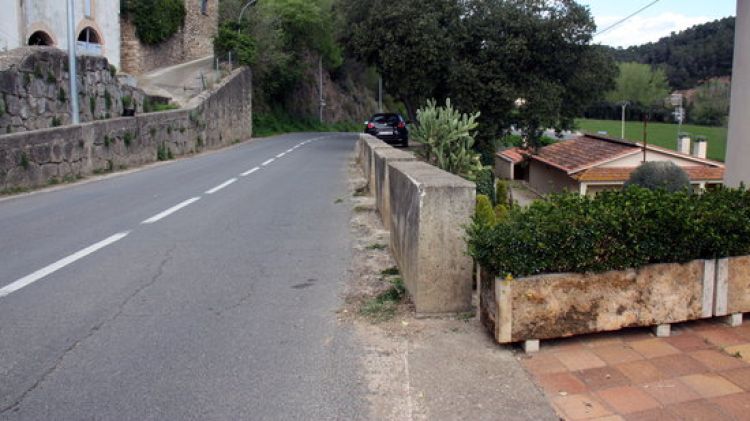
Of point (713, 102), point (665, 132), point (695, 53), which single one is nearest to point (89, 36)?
point (713, 102)

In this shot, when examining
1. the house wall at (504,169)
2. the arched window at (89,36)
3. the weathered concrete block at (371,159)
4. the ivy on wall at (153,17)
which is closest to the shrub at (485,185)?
the weathered concrete block at (371,159)

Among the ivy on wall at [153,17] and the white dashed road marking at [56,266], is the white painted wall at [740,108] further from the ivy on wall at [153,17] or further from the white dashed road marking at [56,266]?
the ivy on wall at [153,17]

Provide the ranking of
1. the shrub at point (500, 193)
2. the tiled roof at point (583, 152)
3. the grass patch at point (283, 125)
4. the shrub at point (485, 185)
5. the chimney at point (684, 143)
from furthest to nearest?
the chimney at point (684, 143) → the grass patch at point (283, 125) → the tiled roof at point (583, 152) → the shrub at point (500, 193) → the shrub at point (485, 185)

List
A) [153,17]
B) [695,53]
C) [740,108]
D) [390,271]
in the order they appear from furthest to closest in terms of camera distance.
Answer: [695,53], [153,17], [740,108], [390,271]

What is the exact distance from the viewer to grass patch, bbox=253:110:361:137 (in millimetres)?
46809

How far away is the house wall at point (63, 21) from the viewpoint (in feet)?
85.0

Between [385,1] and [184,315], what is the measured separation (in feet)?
92.9

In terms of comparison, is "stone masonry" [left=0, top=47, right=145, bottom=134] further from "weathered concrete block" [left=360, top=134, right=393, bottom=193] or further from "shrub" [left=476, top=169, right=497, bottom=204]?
"shrub" [left=476, top=169, right=497, bottom=204]

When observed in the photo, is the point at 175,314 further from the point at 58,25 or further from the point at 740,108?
the point at 58,25

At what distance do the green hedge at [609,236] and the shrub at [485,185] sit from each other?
19.4 feet

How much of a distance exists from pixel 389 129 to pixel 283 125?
21.9 meters

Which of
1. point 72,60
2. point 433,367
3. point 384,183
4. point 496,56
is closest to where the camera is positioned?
point 433,367

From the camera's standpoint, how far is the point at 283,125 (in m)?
52.3

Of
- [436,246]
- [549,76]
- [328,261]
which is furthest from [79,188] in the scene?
[549,76]
